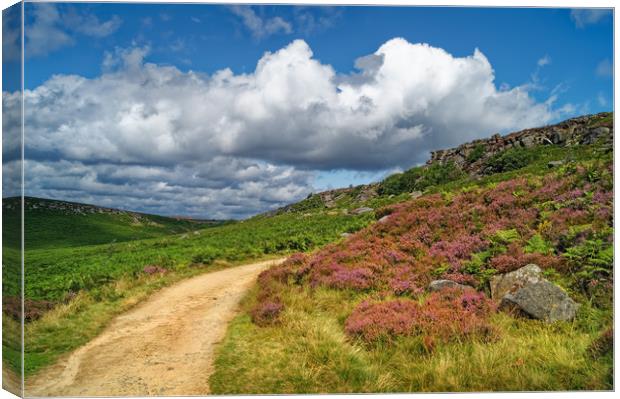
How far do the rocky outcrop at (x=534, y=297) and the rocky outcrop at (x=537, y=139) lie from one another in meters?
48.1

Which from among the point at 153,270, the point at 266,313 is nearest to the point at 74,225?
the point at 153,270

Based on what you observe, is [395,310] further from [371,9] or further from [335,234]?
[335,234]

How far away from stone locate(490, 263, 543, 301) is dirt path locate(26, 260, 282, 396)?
691cm

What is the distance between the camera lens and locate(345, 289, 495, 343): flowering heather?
29.1 feet

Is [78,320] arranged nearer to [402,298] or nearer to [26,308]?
[26,308]

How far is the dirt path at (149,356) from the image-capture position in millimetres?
7941

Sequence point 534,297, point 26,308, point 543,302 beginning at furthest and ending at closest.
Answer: point 26,308 → point 534,297 → point 543,302

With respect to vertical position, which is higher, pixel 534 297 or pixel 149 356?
pixel 534 297

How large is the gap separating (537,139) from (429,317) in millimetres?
66757

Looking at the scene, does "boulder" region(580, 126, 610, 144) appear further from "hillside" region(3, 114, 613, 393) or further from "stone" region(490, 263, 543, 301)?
"stone" region(490, 263, 543, 301)

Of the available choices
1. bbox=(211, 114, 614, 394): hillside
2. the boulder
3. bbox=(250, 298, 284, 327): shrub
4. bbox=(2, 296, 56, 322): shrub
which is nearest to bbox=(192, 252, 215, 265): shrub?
bbox=(211, 114, 614, 394): hillside

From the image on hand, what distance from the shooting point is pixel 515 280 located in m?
10.4

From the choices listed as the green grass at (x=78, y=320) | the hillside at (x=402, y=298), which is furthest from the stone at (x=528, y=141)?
the green grass at (x=78, y=320)

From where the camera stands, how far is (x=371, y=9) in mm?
9492
